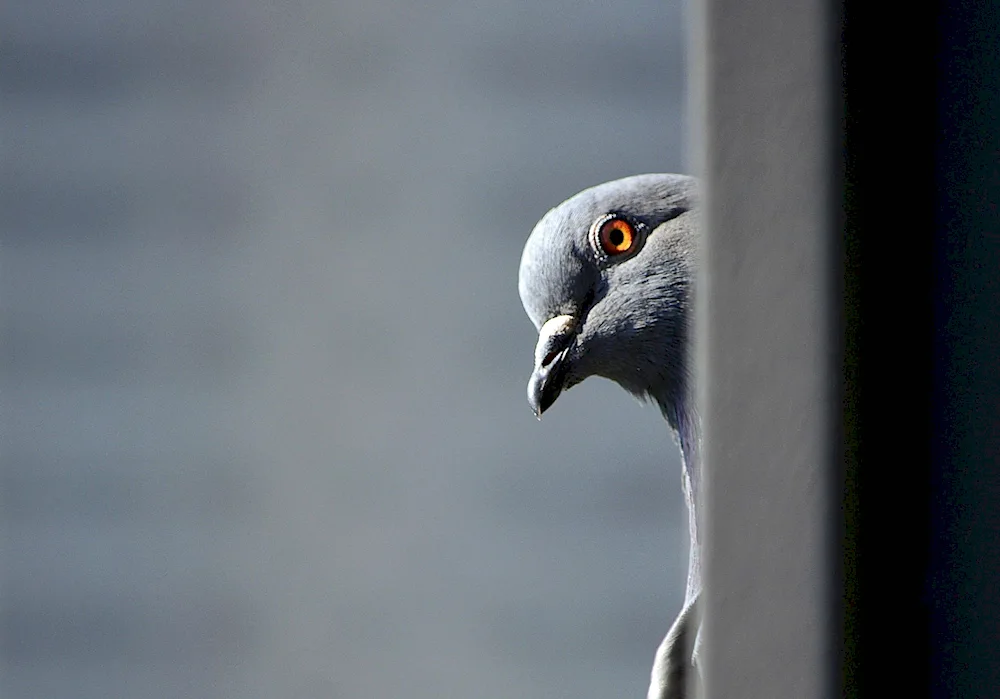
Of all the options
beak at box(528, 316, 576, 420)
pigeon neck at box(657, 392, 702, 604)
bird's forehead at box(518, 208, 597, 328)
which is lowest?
pigeon neck at box(657, 392, 702, 604)

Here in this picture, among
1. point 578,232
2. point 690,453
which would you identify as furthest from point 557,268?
point 690,453

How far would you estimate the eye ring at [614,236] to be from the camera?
1292 mm

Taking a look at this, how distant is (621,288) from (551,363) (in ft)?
0.40

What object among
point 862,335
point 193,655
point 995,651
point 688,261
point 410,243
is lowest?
point 193,655

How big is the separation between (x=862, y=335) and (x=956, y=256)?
51mm

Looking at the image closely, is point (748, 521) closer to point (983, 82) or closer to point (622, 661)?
point (983, 82)

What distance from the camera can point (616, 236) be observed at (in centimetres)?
130

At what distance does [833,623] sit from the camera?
0.40 m

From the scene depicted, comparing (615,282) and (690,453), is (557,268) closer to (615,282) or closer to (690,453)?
(615,282)

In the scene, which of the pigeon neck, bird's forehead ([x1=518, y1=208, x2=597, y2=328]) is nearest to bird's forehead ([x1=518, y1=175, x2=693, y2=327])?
bird's forehead ([x1=518, y1=208, x2=597, y2=328])

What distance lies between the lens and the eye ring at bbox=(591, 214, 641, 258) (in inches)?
50.9

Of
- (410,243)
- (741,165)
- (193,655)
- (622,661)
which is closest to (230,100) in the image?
(410,243)

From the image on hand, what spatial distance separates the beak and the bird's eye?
94mm

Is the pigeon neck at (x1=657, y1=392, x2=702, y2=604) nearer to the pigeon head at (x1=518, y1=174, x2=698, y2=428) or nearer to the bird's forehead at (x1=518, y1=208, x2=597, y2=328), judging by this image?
the pigeon head at (x1=518, y1=174, x2=698, y2=428)
